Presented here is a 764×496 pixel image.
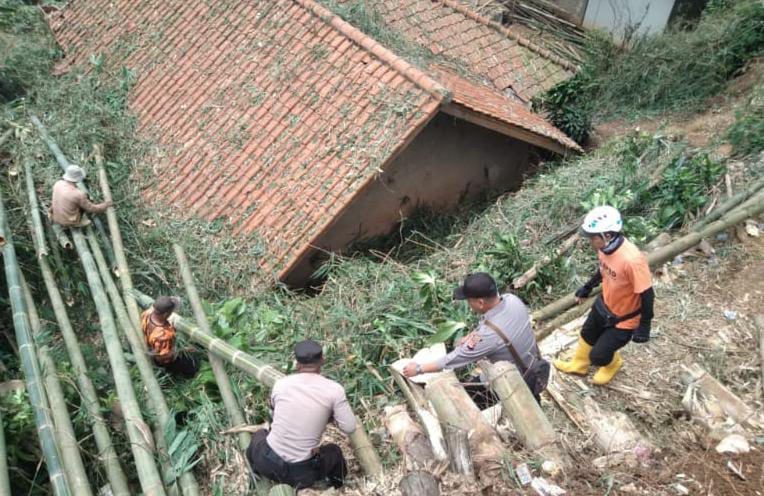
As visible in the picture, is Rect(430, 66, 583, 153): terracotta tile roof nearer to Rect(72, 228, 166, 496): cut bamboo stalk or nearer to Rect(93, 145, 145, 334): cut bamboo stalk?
Rect(93, 145, 145, 334): cut bamboo stalk

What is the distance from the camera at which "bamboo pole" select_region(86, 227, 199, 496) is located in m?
3.99

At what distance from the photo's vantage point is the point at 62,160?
299 inches

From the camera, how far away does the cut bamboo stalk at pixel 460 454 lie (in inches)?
131

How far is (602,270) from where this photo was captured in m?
4.35

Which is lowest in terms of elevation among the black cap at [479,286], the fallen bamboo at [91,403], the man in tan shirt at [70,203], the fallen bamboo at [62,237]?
the fallen bamboo at [91,403]

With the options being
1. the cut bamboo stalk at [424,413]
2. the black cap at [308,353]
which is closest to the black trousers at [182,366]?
the cut bamboo stalk at [424,413]

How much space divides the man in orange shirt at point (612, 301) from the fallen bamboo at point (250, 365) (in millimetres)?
1989

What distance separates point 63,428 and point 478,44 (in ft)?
28.5

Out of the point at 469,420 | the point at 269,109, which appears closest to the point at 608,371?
Answer: the point at 469,420

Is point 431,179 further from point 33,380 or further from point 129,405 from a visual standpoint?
point 33,380

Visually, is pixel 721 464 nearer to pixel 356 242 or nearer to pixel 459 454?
pixel 459 454

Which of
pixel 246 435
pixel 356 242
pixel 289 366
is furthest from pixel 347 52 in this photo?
pixel 246 435

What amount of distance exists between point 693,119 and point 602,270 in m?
6.27

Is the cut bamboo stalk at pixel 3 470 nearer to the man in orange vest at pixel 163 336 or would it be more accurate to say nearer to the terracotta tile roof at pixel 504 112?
the man in orange vest at pixel 163 336
